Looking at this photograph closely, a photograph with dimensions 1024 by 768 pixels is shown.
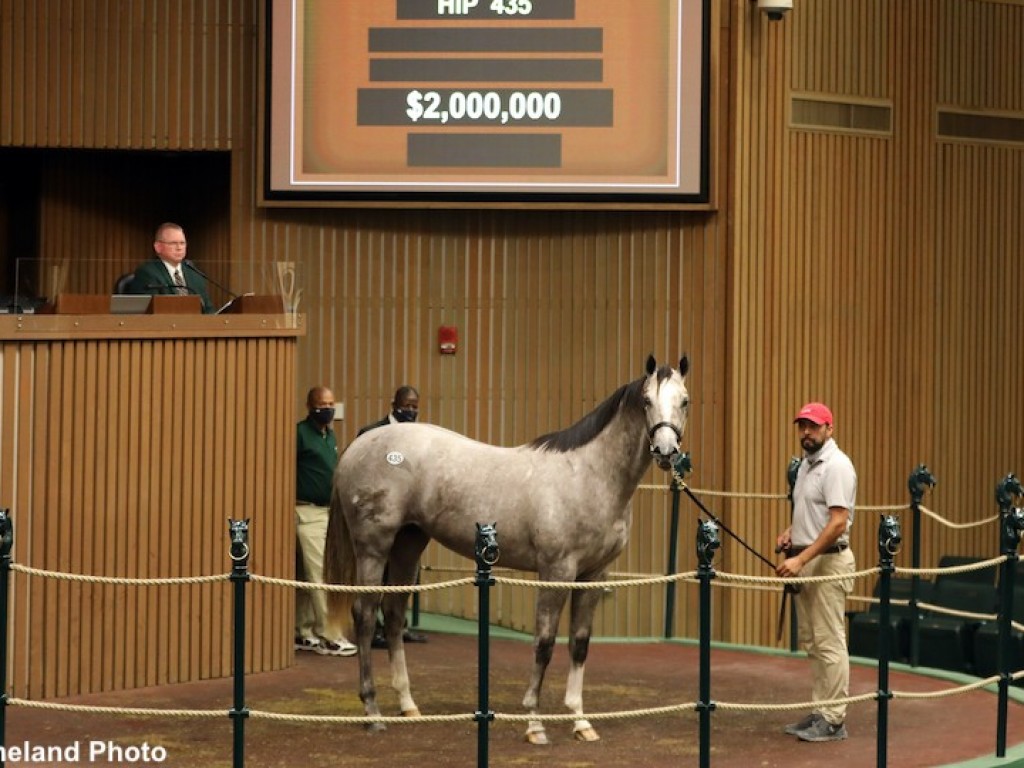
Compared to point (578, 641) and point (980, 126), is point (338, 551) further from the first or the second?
point (980, 126)

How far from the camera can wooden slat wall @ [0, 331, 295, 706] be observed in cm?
1114

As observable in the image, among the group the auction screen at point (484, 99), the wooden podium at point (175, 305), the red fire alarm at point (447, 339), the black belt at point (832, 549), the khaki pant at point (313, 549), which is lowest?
the khaki pant at point (313, 549)

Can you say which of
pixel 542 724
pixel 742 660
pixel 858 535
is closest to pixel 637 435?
pixel 542 724

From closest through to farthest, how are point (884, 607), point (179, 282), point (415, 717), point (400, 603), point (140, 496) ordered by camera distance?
point (884, 607)
point (415, 717)
point (400, 603)
point (140, 496)
point (179, 282)

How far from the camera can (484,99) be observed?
14.4 m

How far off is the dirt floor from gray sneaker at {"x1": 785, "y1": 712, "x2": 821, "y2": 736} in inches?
3.5

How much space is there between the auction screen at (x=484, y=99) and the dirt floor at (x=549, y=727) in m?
3.66

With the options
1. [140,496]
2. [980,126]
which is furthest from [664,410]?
[980,126]

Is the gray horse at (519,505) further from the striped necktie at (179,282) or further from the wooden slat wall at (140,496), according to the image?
the striped necktie at (179,282)

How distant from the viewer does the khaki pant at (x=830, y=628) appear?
10258 mm

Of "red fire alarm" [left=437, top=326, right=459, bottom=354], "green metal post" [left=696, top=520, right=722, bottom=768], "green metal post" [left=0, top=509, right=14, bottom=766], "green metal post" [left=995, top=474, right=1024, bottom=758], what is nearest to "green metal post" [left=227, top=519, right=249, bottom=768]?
"green metal post" [left=0, top=509, right=14, bottom=766]

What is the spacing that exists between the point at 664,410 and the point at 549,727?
6.23 ft

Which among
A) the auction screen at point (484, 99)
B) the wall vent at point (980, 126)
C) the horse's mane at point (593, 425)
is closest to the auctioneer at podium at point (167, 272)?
the horse's mane at point (593, 425)

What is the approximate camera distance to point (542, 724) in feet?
34.6
